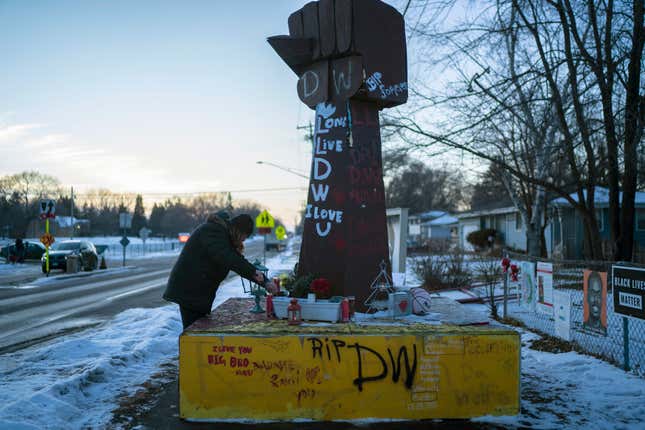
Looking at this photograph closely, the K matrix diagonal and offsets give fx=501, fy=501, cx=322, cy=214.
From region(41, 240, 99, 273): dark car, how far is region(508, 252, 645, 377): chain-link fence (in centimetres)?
2176

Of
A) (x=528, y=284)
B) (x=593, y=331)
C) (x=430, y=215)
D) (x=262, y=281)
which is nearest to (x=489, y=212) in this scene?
(x=528, y=284)

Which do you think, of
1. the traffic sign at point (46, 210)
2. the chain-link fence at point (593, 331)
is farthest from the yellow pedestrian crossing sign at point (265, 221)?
the chain-link fence at point (593, 331)

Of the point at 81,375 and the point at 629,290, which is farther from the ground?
the point at 629,290

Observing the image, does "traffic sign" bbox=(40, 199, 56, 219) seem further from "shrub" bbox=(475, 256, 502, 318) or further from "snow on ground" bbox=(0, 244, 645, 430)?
"shrub" bbox=(475, 256, 502, 318)

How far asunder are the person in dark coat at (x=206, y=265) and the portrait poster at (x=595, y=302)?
4442 mm

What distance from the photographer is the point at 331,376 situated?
425 centimetres

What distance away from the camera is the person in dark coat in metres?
4.77

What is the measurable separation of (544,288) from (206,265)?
593 centimetres

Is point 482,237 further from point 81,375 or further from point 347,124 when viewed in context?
point 81,375

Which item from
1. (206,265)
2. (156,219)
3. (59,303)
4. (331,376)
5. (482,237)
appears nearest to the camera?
(331,376)

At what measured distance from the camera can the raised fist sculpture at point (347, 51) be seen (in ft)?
19.0

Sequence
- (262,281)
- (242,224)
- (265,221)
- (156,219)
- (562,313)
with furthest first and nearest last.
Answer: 1. (156,219)
2. (265,221)
3. (562,313)
4. (242,224)
5. (262,281)

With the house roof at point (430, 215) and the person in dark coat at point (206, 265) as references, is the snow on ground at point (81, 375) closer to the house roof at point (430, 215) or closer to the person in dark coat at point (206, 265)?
the person in dark coat at point (206, 265)

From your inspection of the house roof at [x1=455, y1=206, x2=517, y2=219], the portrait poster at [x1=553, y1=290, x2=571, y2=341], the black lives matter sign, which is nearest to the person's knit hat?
the black lives matter sign
